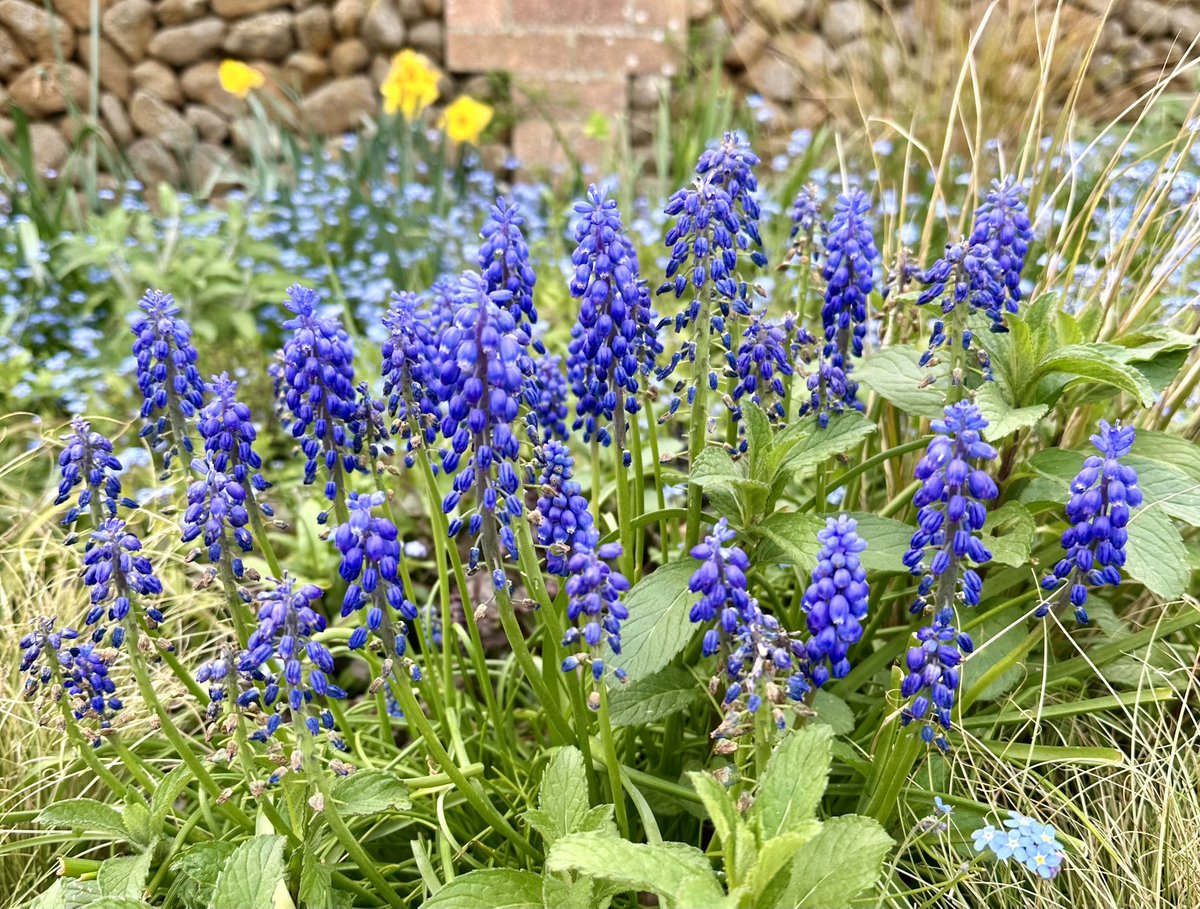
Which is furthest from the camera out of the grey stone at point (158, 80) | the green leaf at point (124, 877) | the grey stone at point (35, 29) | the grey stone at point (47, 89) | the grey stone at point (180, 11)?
the grey stone at point (158, 80)

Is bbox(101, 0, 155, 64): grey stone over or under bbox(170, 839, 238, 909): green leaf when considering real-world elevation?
over

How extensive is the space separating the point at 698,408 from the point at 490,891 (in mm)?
1219

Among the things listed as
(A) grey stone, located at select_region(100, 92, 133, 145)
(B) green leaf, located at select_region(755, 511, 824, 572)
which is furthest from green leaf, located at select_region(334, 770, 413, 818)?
(A) grey stone, located at select_region(100, 92, 133, 145)

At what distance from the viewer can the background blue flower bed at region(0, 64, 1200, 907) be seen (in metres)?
2.06

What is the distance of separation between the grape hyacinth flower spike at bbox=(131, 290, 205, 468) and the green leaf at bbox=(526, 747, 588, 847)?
3.97 ft

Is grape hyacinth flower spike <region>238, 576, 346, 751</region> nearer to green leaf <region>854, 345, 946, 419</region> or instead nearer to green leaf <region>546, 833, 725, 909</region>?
green leaf <region>546, 833, 725, 909</region>

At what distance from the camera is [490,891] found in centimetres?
218

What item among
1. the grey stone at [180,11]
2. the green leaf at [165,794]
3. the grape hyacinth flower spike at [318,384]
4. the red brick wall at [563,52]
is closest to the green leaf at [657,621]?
the grape hyacinth flower spike at [318,384]

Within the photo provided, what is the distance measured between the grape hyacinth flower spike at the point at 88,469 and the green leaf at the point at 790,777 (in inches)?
61.1

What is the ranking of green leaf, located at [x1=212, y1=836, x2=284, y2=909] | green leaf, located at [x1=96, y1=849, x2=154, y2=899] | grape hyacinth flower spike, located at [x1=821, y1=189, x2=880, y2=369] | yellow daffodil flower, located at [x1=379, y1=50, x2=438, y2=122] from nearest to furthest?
green leaf, located at [x1=212, y1=836, x2=284, y2=909] < green leaf, located at [x1=96, y1=849, x2=154, y2=899] < grape hyacinth flower spike, located at [x1=821, y1=189, x2=880, y2=369] < yellow daffodil flower, located at [x1=379, y1=50, x2=438, y2=122]

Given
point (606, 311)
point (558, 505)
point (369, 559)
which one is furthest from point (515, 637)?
point (606, 311)

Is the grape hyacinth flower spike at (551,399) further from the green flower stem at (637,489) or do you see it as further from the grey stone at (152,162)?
the grey stone at (152,162)

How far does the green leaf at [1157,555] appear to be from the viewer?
7.57 ft

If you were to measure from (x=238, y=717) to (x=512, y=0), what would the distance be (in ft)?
24.0
